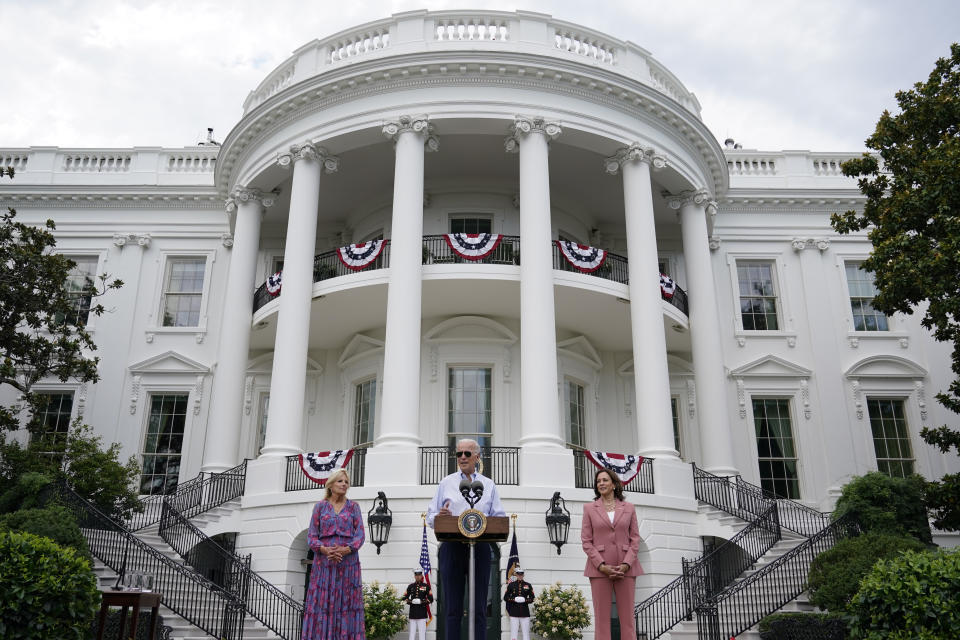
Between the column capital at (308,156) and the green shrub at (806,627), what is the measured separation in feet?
42.6

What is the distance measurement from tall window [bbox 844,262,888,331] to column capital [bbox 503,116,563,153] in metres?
10.8

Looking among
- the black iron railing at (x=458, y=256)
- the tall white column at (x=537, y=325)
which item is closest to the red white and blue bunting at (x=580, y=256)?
the black iron railing at (x=458, y=256)

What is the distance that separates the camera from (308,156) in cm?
1758

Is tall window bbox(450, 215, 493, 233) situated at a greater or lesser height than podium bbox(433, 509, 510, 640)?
greater

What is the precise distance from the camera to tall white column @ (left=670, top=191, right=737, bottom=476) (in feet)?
58.9

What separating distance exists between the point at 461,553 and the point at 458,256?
12.2 m

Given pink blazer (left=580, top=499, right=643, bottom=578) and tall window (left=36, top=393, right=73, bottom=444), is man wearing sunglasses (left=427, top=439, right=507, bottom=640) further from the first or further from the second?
tall window (left=36, top=393, right=73, bottom=444)

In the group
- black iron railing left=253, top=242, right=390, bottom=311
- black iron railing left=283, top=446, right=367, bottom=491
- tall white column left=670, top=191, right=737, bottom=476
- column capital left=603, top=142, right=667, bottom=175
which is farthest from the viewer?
black iron railing left=253, top=242, right=390, bottom=311

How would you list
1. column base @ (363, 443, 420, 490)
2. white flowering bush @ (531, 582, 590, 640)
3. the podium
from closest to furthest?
the podium, white flowering bush @ (531, 582, 590, 640), column base @ (363, 443, 420, 490)

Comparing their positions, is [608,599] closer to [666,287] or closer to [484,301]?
[484,301]

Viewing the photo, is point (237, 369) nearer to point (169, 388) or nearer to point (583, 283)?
point (169, 388)

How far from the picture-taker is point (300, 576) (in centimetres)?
1441

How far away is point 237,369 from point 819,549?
42.0 ft

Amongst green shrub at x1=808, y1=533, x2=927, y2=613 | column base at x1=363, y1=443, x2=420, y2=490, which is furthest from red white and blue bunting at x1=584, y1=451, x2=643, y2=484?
green shrub at x1=808, y1=533, x2=927, y2=613
